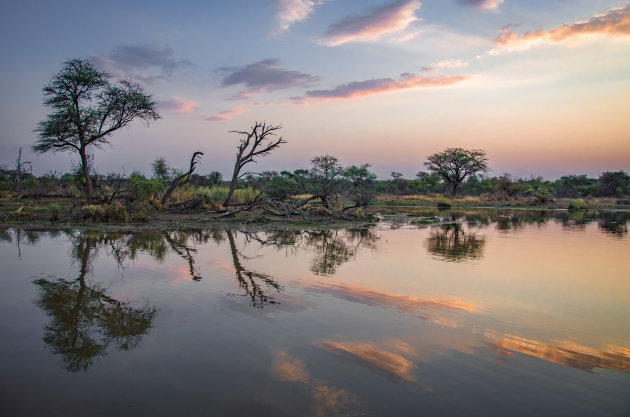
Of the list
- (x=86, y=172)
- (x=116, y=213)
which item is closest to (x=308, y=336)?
(x=116, y=213)

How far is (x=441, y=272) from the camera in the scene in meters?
9.04

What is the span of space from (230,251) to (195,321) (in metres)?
6.13

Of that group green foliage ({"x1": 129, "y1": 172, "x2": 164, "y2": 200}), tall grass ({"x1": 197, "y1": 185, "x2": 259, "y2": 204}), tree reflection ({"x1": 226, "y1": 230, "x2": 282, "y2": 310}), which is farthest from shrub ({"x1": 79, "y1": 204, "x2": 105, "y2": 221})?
tree reflection ({"x1": 226, "y1": 230, "x2": 282, "y2": 310})

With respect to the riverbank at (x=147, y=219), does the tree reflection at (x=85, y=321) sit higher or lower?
lower

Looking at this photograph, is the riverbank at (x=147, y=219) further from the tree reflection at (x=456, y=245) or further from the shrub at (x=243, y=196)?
the tree reflection at (x=456, y=245)

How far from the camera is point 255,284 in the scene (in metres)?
7.64

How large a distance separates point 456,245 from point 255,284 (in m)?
8.69

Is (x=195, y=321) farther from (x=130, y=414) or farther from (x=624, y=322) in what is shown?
(x=624, y=322)

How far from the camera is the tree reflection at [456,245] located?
38.0 ft

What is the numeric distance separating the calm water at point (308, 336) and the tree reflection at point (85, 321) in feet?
0.09

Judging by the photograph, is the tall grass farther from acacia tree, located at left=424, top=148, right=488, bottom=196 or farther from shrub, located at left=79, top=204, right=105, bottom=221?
acacia tree, located at left=424, top=148, right=488, bottom=196

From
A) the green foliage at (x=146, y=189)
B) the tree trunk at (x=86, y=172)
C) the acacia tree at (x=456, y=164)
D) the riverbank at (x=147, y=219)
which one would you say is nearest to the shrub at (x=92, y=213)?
the riverbank at (x=147, y=219)

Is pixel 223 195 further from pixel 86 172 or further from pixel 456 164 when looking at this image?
pixel 456 164

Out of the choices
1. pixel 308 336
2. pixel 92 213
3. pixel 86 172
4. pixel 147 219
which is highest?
pixel 86 172
